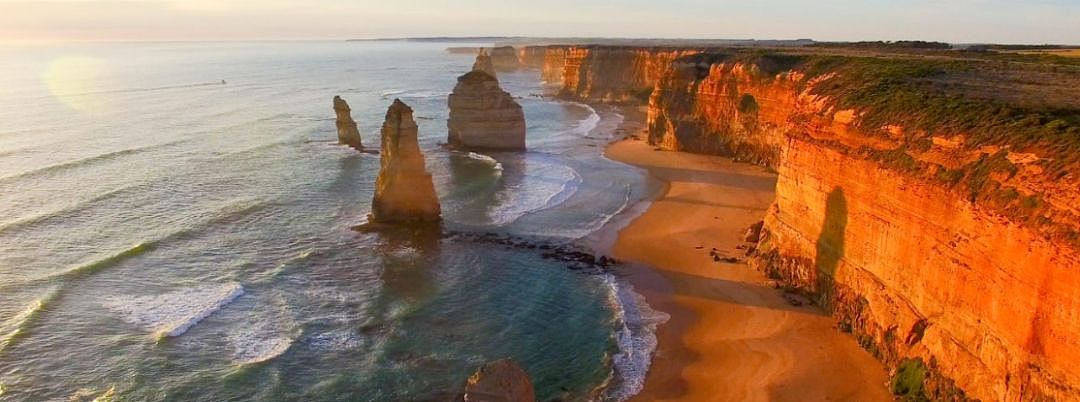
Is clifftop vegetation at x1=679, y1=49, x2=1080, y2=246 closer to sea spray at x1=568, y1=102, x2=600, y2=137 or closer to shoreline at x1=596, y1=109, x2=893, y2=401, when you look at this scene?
shoreline at x1=596, y1=109, x2=893, y2=401

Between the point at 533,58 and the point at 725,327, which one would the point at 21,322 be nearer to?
the point at 725,327

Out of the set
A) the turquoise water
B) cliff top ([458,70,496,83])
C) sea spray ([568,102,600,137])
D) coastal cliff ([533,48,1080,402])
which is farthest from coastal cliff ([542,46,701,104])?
coastal cliff ([533,48,1080,402])

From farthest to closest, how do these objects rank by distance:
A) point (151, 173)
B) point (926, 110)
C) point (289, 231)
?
point (151, 173), point (289, 231), point (926, 110)

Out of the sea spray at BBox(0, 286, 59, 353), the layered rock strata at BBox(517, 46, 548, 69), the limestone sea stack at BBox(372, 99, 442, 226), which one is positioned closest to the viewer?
the sea spray at BBox(0, 286, 59, 353)

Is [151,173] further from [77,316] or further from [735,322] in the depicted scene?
[735,322]

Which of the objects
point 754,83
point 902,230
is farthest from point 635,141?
point 902,230

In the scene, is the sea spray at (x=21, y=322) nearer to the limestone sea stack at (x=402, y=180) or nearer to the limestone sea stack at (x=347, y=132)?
the limestone sea stack at (x=402, y=180)

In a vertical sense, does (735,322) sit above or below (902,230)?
below

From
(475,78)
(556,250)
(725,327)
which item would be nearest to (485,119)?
(475,78)
